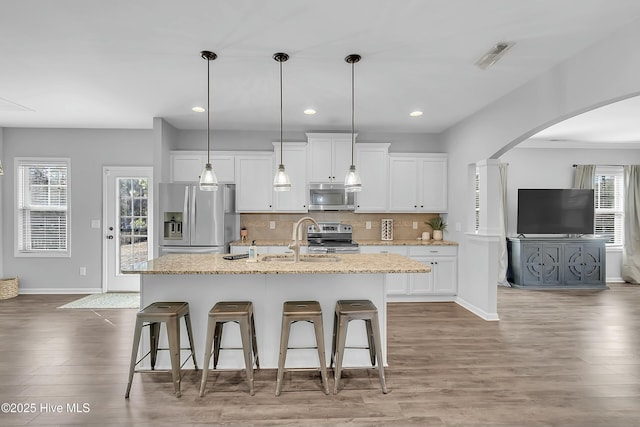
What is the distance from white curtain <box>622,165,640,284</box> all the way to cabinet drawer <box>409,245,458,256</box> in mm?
4145

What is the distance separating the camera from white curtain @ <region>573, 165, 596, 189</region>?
21.2ft

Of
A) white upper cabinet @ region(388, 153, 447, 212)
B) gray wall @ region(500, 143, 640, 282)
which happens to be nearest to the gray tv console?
gray wall @ region(500, 143, 640, 282)

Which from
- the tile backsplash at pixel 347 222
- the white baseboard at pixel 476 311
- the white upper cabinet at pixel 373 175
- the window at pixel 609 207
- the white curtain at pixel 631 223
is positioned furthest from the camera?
the window at pixel 609 207

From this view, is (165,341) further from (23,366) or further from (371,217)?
(371,217)

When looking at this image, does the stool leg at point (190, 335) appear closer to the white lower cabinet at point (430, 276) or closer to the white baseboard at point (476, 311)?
the white lower cabinet at point (430, 276)

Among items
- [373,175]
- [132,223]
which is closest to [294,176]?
[373,175]

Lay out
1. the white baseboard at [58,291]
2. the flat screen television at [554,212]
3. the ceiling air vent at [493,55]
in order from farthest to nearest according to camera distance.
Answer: the flat screen television at [554,212]
the white baseboard at [58,291]
the ceiling air vent at [493,55]

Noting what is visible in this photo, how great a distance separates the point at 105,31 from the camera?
249 cm

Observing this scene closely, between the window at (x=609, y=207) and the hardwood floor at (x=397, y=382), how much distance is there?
334 cm

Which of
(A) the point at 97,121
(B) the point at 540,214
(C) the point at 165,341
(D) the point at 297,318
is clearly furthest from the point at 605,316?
(A) the point at 97,121

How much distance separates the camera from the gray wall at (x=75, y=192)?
5422 millimetres

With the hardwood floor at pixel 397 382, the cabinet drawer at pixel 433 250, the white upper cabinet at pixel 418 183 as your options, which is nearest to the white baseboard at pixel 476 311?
the hardwood floor at pixel 397 382

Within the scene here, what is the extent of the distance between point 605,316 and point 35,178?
8.68 metres

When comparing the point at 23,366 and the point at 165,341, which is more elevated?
the point at 165,341
